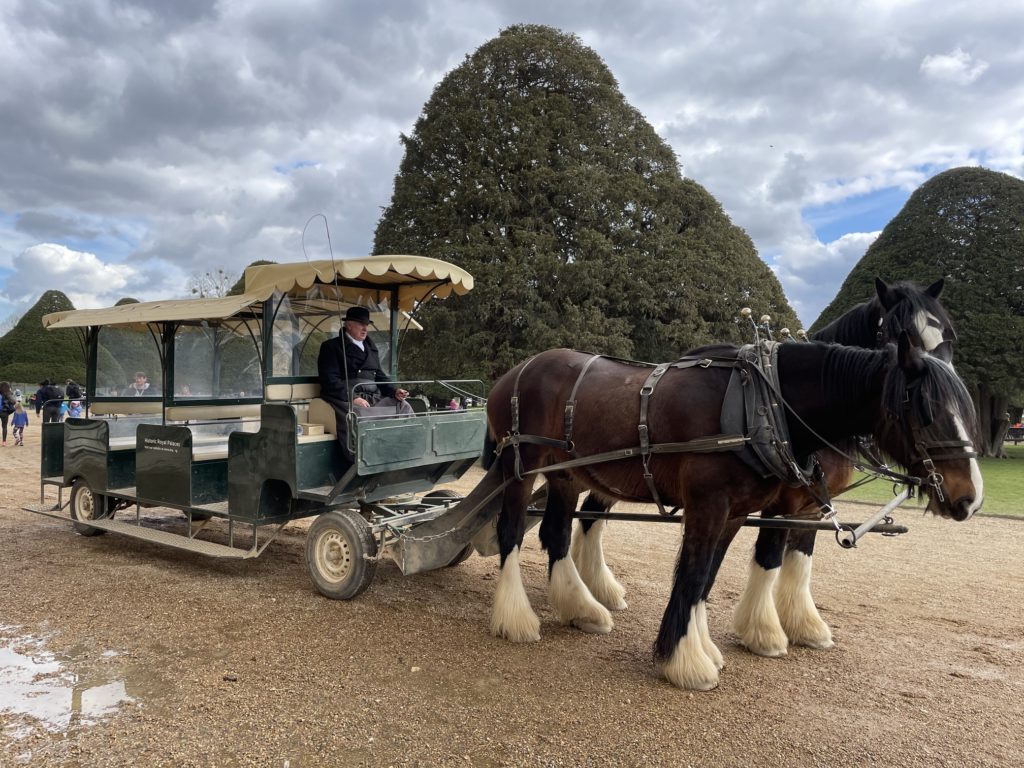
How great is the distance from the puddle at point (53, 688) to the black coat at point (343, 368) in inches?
87.4

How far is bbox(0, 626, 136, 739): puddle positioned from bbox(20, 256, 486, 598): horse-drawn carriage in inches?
52.3

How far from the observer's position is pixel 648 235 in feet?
55.0

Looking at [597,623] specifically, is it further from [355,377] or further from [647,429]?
[355,377]

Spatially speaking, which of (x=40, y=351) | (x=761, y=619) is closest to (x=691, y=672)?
(x=761, y=619)

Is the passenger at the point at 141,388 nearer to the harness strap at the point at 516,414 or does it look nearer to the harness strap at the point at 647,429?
the harness strap at the point at 516,414

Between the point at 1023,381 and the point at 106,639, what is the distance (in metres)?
19.5

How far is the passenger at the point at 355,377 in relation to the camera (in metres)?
5.16

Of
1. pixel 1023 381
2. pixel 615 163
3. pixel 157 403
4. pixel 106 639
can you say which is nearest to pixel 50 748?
pixel 106 639

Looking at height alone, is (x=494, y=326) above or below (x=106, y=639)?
above

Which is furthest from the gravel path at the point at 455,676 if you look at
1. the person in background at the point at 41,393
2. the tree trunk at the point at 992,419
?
the person in background at the point at 41,393

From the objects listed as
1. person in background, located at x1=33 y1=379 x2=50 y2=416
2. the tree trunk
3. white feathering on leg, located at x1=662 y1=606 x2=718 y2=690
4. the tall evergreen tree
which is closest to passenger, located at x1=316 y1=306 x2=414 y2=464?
white feathering on leg, located at x1=662 y1=606 x2=718 y2=690

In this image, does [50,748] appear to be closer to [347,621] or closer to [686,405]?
[347,621]

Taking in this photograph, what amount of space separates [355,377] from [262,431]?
0.83m

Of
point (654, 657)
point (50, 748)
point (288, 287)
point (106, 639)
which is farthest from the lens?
point (288, 287)
